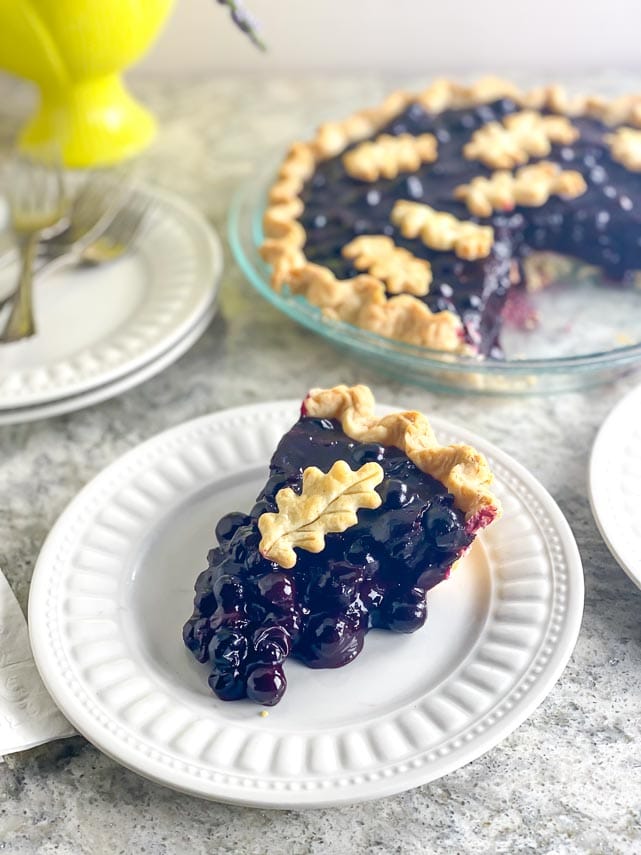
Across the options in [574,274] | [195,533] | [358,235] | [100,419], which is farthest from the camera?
[574,274]

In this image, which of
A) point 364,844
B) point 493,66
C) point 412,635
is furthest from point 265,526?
point 493,66

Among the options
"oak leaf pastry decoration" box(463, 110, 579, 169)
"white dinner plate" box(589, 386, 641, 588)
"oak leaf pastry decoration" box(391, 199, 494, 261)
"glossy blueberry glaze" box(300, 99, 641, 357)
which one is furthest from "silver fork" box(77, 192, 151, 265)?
"white dinner plate" box(589, 386, 641, 588)

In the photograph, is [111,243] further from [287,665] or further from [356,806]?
[356,806]

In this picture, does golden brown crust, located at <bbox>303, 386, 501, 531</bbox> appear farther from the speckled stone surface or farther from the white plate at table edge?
the white plate at table edge

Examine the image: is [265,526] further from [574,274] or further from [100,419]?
[574,274]

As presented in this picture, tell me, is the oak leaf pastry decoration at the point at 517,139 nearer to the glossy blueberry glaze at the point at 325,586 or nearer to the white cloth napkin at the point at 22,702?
the glossy blueberry glaze at the point at 325,586

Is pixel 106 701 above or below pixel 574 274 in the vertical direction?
above

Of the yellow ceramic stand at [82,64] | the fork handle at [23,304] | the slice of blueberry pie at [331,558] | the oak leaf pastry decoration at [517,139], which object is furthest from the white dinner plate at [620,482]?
the yellow ceramic stand at [82,64]
